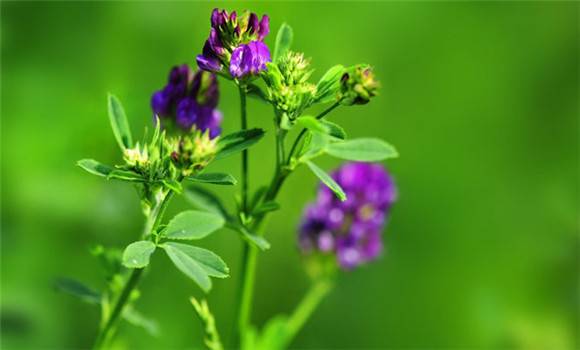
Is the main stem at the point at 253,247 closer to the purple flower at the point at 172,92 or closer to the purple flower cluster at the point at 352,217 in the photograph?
the purple flower at the point at 172,92

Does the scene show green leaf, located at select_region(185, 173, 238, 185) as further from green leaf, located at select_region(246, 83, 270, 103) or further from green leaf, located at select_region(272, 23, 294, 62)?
green leaf, located at select_region(272, 23, 294, 62)

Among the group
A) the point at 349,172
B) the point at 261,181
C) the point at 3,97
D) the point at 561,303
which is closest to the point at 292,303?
the point at 261,181

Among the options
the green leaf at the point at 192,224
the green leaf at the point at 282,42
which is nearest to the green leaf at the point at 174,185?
the green leaf at the point at 192,224

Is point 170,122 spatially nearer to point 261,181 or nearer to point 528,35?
point 261,181

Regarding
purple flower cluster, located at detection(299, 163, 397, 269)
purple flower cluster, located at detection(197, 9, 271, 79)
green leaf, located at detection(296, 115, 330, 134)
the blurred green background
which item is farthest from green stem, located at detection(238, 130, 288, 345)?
the blurred green background

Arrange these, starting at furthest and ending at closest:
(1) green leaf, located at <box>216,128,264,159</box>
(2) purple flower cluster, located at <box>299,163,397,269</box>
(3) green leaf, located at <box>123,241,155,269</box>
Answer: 1. (2) purple flower cluster, located at <box>299,163,397,269</box>
2. (1) green leaf, located at <box>216,128,264,159</box>
3. (3) green leaf, located at <box>123,241,155,269</box>

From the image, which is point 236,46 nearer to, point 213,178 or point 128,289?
point 213,178
